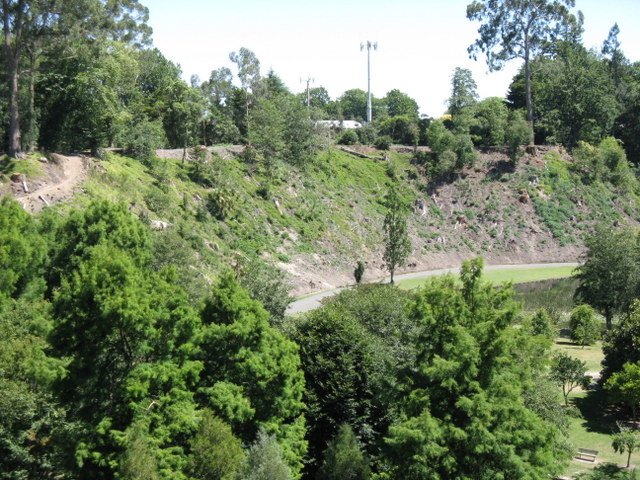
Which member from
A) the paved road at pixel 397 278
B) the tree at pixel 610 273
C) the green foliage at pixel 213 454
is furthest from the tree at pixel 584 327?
the green foliage at pixel 213 454

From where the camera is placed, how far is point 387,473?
22359 millimetres

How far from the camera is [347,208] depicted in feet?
235

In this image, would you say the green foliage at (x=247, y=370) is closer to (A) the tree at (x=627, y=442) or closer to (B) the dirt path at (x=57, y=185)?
(A) the tree at (x=627, y=442)

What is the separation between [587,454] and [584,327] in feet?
63.6

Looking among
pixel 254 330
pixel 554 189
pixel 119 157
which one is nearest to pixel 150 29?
pixel 119 157

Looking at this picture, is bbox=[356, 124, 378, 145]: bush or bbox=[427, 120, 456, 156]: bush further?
bbox=[356, 124, 378, 145]: bush

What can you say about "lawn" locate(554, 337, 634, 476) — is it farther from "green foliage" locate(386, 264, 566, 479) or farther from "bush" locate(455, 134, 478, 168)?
"bush" locate(455, 134, 478, 168)

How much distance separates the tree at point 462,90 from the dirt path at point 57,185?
202 ft

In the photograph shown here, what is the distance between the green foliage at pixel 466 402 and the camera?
20.1 metres

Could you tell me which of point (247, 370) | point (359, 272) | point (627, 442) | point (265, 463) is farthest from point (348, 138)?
point (265, 463)

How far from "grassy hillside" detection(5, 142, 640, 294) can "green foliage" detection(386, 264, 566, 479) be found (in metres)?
17.4

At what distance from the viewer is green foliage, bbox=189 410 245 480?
836 inches

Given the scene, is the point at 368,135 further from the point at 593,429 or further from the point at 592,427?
the point at 593,429

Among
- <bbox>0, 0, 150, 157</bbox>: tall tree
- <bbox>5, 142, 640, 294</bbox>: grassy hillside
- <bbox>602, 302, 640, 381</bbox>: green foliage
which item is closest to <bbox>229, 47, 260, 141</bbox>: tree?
<bbox>5, 142, 640, 294</bbox>: grassy hillside
